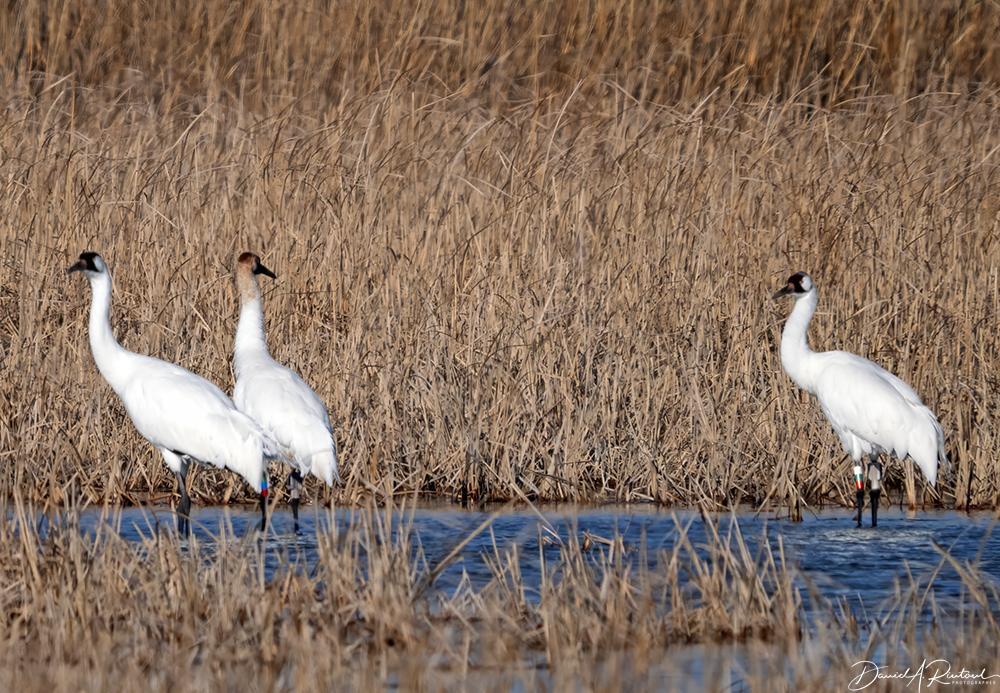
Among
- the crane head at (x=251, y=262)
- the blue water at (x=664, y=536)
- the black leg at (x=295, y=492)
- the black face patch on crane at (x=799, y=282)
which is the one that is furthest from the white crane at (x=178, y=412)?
the black face patch on crane at (x=799, y=282)

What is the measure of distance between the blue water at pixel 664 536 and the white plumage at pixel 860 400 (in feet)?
1.02

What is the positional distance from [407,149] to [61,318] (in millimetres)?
2004

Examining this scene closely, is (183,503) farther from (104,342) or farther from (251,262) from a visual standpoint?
(251,262)

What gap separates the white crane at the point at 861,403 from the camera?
7059 mm

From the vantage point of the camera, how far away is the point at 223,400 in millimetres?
6859

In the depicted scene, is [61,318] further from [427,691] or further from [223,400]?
[427,691]

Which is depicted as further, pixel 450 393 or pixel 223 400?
pixel 450 393

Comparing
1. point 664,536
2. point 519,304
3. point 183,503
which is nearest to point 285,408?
point 183,503

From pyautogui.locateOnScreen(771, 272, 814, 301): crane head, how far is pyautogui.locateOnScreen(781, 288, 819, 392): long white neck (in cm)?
2

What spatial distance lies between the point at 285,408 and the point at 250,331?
0.65 meters

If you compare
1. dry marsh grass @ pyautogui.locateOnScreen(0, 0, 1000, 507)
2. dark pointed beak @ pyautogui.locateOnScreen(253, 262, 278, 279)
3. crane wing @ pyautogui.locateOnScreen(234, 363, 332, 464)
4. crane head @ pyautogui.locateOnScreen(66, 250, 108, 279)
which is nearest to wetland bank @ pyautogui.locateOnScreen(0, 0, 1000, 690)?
dry marsh grass @ pyautogui.locateOnScreen(0, 0, 1000, 507)

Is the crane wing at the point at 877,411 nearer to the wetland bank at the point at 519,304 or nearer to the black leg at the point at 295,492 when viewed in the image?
the wetland bank at the point at 519,304

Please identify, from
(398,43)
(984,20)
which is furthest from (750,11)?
(398,43)

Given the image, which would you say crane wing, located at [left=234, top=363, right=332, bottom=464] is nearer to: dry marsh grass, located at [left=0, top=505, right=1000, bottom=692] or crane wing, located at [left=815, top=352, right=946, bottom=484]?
dry marsh grass, located at [left=0, top=505, right=1000, bottom=692]
